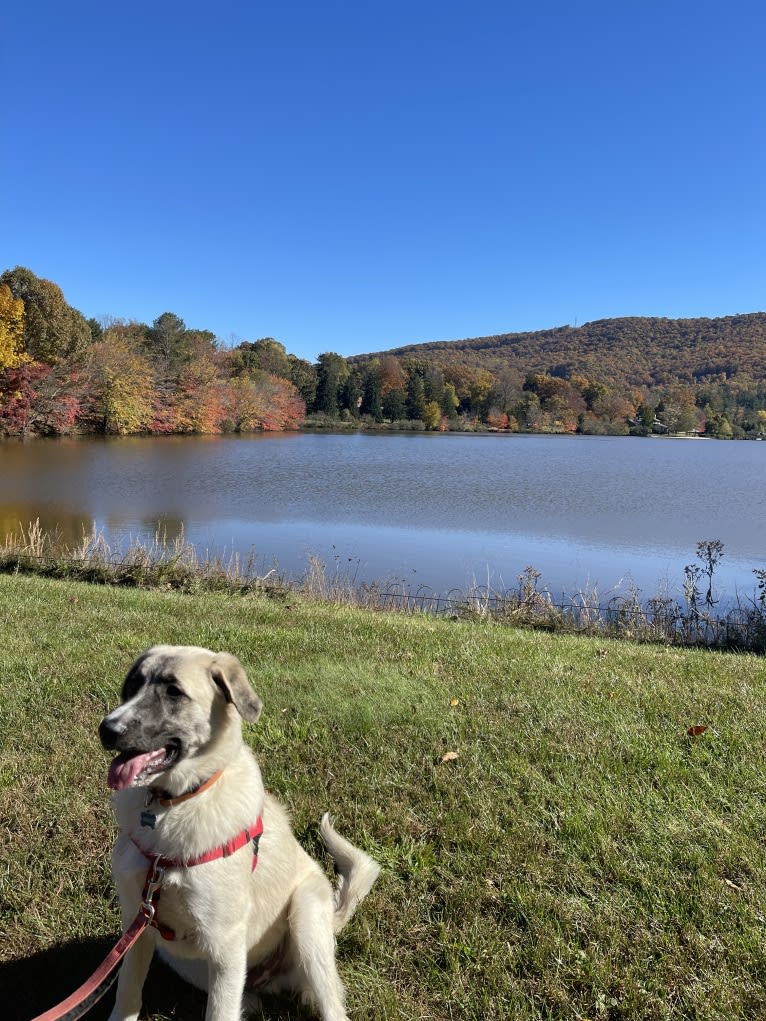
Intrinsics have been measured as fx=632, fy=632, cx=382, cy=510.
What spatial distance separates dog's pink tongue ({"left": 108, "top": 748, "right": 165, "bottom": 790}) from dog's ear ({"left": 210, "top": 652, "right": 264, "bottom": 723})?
11.4 inches

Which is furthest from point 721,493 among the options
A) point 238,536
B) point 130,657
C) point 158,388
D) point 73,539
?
point 158,388

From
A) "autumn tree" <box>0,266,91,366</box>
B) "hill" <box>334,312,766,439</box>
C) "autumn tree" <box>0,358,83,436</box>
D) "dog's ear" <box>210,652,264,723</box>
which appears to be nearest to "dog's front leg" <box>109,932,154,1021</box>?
"dog's ear" <box>210,652,264,723</box>

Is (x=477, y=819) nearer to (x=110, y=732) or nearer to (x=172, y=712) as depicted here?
(x=172, y=712)

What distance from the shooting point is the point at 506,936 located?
2.71 metres

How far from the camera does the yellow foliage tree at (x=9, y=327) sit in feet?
128

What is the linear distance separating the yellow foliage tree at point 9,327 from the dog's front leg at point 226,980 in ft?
146

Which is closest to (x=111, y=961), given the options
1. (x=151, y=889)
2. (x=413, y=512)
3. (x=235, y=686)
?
(x=151, y=889)

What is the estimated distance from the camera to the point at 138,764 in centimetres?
213

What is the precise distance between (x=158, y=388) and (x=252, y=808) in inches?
Result: 2459

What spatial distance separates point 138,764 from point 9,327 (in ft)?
150

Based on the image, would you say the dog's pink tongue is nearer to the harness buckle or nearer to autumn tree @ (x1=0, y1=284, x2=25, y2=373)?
the harness buckle

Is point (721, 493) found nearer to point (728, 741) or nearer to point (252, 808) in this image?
point (728, 741)

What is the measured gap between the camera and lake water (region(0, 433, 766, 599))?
15086 mm

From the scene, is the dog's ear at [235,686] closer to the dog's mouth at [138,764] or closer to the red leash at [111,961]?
the dog's mouth at [138,764]
